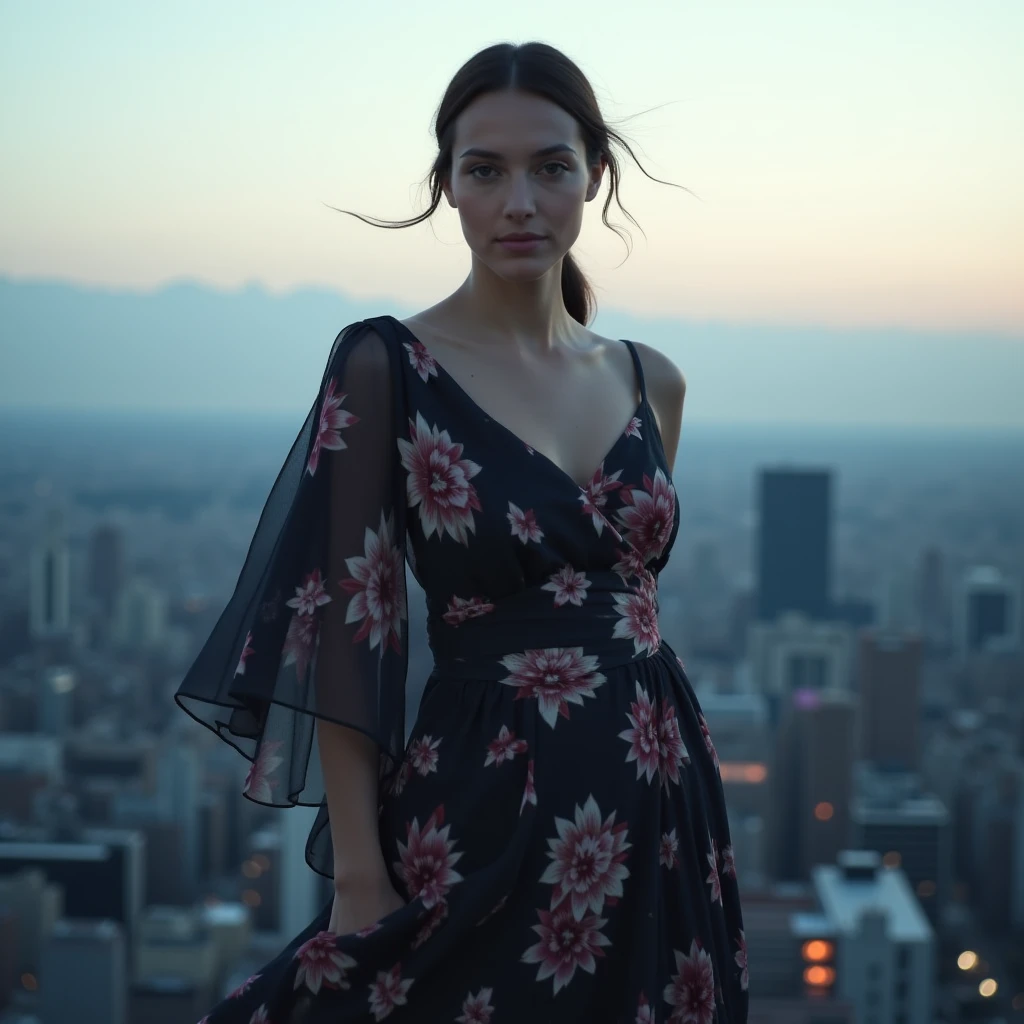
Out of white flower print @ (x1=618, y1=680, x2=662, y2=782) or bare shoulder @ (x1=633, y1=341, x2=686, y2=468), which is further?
bare shoulder @ (x1=633, y1=341, x2=686, y2=468)

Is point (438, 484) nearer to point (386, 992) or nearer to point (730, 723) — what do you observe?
point (386, 992)

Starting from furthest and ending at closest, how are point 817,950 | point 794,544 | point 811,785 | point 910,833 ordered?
point 794,544 < point 811,785 < point 910,833 < point 817,950

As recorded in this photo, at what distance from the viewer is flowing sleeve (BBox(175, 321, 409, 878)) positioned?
A: 39.7 inches

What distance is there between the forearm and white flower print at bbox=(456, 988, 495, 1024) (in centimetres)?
11

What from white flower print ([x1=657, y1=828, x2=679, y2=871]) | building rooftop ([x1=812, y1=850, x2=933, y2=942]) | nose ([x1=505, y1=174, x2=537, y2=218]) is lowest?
building rooftop ([x1=812, y1=850, x2=933, y2=942])

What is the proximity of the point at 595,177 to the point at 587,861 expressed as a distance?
21.4 inches

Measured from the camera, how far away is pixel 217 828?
14320 mm

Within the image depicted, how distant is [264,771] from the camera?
1028 mm

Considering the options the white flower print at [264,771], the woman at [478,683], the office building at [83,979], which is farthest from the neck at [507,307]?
the office building at [83,979]

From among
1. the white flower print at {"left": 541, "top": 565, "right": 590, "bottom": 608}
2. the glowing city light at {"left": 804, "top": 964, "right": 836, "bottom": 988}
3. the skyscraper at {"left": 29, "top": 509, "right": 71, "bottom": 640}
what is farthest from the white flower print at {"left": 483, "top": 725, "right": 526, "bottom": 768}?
the skyscraper at {"left": 29, "top": 509, "right": 71, "bottom": 640}

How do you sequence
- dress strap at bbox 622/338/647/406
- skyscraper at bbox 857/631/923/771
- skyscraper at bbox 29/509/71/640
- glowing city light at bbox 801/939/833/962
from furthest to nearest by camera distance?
skyscraper at bbox 29/509/71/640
skyscraper at bbox 857/631/923/771
glowing city light at bbox 801/939/833/962
dress strap at bbox 622/338/647/406

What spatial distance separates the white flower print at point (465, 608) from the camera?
3.44 feet

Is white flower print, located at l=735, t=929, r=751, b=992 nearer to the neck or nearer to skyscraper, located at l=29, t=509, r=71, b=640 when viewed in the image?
the neck

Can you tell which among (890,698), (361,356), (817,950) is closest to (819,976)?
(817,950)
